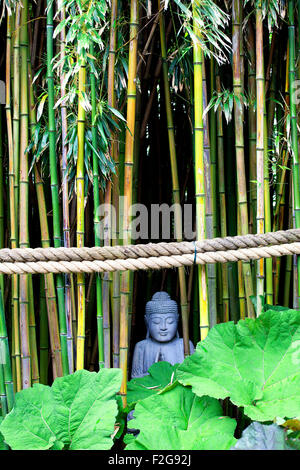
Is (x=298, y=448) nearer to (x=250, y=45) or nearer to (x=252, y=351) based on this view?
(x=252, y=351)

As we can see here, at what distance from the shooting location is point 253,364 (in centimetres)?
148

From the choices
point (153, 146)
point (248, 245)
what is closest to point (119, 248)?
point (248, 245)

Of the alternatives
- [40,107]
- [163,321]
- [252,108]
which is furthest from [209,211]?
[40,107]

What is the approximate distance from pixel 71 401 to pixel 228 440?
1.51ft

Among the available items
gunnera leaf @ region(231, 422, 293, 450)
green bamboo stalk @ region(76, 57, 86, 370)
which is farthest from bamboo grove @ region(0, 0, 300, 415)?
gunnera leaf @ region(231, 422, 293, 450)

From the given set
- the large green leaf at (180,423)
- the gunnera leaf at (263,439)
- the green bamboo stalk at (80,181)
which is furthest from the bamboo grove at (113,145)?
the gunnera leaf at (263,439)

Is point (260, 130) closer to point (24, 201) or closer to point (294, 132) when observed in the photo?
point (294, 132)

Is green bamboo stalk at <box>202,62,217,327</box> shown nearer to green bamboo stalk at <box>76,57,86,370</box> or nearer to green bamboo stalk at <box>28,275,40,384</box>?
green bamboo stalk at <box>76,57,86,370</box>

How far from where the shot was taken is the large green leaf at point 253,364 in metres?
1.39

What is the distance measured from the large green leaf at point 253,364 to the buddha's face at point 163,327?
0.54 metres

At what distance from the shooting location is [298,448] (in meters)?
1.26

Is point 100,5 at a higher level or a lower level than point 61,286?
higher

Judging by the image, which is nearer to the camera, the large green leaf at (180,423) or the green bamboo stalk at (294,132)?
the large green leaf at (180,423)

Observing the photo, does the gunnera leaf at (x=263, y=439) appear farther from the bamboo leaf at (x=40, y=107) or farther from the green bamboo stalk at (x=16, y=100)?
the bamboo leaf at (x=40, y=107)
